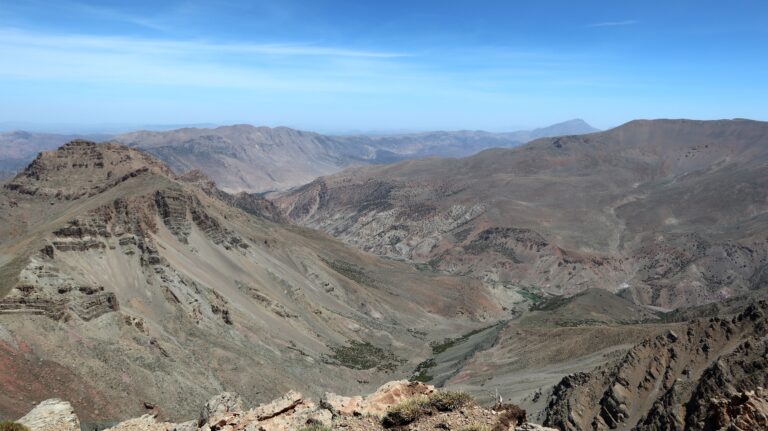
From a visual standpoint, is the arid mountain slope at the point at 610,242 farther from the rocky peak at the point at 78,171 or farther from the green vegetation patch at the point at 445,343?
the rocky peak at the point at 78,171

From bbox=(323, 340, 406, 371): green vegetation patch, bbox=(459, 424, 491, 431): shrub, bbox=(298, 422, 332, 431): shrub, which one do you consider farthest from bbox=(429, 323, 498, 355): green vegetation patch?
bbox=(459, 424, 491, 431): shrub

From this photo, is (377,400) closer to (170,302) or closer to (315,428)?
(315,428)

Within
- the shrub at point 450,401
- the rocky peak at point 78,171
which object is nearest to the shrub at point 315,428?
the shrub at point 450,401

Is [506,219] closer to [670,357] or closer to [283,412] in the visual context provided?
[670,357]

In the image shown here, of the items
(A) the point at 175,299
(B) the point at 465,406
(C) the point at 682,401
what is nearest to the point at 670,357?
(C) the point at 682,401

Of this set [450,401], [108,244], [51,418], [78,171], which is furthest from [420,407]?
[78,171]
